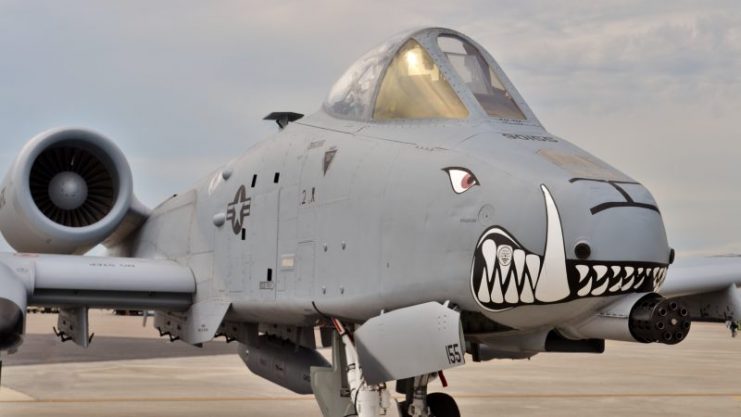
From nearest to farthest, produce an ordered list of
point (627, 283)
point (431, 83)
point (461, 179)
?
point (627, 283)
point (461, 179)
point (431, 83)

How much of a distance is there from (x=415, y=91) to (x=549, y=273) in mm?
2104

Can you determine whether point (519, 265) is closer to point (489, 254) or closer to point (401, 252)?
point (489, 254)

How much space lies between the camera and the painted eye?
21.2ft

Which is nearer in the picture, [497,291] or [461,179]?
[497,291]

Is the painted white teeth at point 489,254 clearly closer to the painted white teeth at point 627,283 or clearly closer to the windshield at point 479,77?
the painted white teeth at point 627,283

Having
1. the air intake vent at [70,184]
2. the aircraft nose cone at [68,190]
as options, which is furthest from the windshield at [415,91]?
the aircraft nose cone at [68,190]

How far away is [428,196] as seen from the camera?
6.71 m

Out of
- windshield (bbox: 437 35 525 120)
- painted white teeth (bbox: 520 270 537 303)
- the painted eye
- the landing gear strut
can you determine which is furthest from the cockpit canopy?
the landing gear strut

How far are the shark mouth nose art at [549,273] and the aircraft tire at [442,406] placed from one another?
10.5 ft

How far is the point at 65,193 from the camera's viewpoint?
1201cm

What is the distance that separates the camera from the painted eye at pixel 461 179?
646cm

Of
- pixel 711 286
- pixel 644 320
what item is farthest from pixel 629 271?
pixel 711 286

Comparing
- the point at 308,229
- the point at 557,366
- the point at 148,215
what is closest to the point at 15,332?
the point at 308,229

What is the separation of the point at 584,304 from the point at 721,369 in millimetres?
16831
